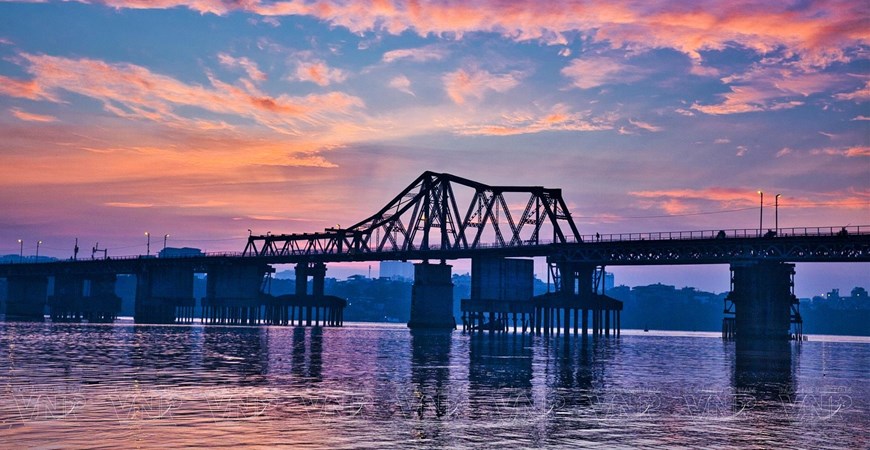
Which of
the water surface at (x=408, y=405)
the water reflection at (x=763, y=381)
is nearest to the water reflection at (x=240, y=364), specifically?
the water surface at (x=408, y=405)

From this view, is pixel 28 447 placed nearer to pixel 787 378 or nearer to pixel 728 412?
pixel 728 412

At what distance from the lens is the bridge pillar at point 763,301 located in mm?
144500

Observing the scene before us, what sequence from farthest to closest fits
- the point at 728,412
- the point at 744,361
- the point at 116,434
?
the point at 744,361
the point at 728,412
the point at 116,434

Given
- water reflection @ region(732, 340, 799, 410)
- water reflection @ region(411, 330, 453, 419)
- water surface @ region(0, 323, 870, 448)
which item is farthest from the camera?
water reflection @ region(732, 340, 799, 410)

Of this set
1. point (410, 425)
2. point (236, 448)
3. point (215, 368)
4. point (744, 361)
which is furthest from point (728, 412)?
point (744, 361)

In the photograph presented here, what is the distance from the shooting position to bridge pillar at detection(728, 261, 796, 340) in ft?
474

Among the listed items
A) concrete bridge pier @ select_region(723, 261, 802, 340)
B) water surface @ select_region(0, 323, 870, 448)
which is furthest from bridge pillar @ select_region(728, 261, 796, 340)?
water surface @ select_region(0, 323, 870, 448)

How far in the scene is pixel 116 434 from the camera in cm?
3119

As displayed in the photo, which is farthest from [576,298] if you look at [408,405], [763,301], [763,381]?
[408,405]

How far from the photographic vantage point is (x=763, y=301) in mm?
144750

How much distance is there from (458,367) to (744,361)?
3369cm

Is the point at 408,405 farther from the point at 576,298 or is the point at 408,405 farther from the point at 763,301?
the point at 576,298

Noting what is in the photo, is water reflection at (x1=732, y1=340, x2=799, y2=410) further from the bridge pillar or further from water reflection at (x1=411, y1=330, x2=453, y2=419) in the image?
the bridge pillar

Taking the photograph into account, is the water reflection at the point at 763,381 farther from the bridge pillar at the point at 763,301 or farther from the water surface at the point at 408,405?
the bridge pillar at the point at 763,301
